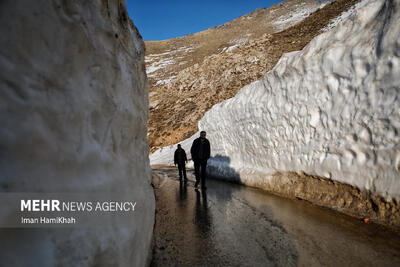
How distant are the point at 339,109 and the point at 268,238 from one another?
124 inches

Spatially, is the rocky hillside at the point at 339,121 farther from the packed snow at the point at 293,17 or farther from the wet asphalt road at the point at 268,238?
the packed snow at the point at 293,17

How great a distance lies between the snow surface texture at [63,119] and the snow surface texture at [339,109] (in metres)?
3.91

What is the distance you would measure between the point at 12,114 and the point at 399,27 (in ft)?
16.4

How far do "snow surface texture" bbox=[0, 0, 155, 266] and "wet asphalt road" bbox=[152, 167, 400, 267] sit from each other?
3.51 ft

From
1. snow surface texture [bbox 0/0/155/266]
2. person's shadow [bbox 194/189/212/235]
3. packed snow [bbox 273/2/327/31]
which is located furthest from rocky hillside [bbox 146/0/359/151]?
snow surface texture [bbox 0/0/155/266]

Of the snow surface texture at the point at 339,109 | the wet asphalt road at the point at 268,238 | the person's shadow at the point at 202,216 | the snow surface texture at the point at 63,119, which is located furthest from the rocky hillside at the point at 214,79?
the snow surface texture at the point at 63,119

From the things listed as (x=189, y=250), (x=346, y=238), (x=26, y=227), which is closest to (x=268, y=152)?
(x=346, y=238)

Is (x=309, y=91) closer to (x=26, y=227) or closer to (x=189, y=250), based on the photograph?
(x=189, y=250)

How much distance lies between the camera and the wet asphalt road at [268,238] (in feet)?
7.77

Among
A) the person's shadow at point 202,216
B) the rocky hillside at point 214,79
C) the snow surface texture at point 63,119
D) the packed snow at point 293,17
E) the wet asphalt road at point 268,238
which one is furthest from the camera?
the packed snow at point 293,17

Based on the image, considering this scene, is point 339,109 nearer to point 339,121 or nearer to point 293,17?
point 339,121

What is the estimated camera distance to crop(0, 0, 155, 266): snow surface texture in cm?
102

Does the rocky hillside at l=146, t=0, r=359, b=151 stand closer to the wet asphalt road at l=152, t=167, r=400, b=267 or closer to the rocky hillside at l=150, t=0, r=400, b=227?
the rocky hillside at l=150, t=0, r=400, b=227

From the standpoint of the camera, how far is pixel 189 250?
8.68 feet
